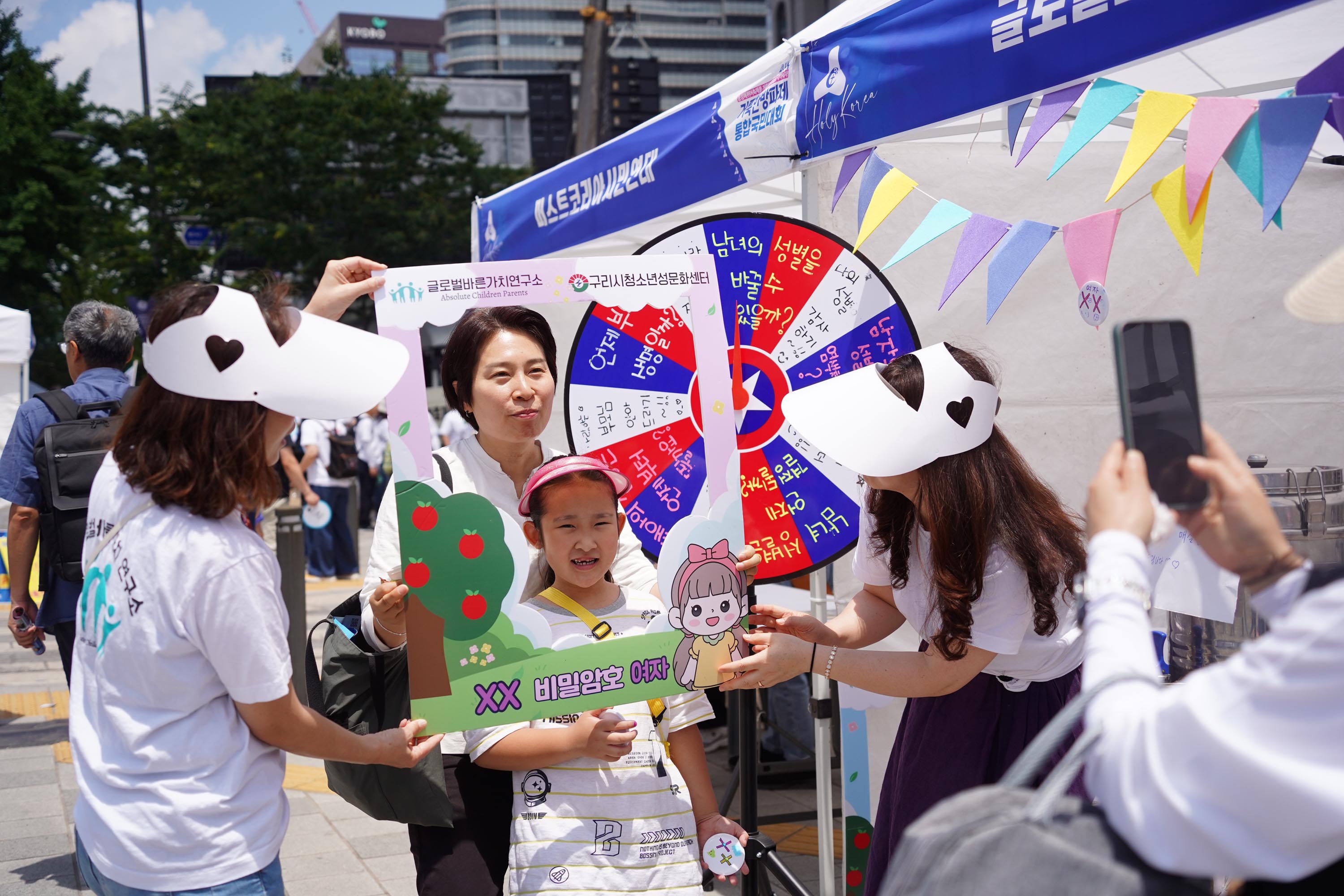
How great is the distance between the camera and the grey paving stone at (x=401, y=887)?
3693 mm

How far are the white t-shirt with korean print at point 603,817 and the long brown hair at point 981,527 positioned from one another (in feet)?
1.74

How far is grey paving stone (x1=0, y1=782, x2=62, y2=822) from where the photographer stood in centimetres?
443

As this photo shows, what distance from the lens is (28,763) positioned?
5.13m

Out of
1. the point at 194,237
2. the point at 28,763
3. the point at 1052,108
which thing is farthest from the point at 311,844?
the point at 194,237

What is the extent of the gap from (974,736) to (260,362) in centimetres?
157

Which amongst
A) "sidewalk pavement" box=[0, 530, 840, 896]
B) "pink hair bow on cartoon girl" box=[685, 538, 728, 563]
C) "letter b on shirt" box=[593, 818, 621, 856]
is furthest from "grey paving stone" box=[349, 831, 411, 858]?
"pink hair bow on cartoon girl" box=[685, 538, 728, 563]

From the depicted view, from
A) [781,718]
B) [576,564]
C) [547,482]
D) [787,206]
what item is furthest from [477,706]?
[787,206]

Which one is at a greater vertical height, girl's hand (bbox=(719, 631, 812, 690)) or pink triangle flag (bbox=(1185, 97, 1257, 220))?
pink triangle flag (bbox=(1185, 97, 1257, 220))

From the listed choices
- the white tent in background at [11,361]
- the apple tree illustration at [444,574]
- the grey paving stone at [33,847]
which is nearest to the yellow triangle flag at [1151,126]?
the apple tree illustration at [444,574]

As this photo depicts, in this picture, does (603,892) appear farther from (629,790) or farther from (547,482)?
(547,482)

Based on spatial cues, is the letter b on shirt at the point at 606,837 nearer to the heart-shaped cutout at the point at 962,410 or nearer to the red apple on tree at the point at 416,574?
the red apple on tree at the point at 416,574

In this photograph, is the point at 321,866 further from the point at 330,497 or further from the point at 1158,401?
the point at 330,497

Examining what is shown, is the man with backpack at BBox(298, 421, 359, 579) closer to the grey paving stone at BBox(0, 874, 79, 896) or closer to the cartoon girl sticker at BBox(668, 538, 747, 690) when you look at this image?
the grey paving stone at BBox(0, 874, 79, 896)

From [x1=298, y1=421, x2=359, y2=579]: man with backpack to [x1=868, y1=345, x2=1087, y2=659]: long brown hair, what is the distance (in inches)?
330
